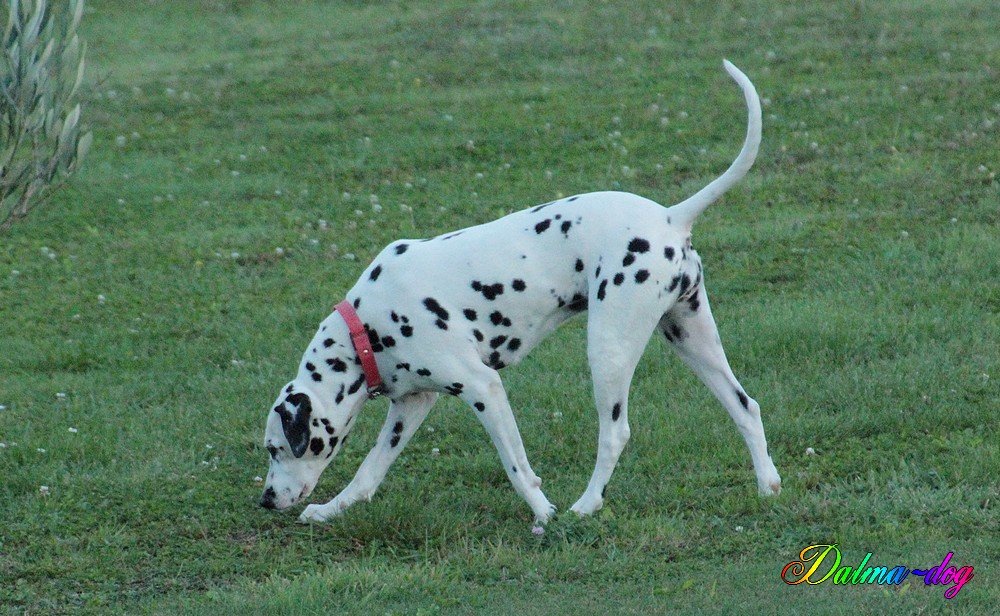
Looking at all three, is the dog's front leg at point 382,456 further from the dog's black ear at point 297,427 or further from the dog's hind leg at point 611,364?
the dog's hind leg at point 611,364

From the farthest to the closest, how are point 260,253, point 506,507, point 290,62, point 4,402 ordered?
point 290,62
point 260,253
point 4,402
point 506,507

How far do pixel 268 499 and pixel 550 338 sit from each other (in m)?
3.31

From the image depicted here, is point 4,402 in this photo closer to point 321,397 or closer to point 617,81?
point 321,397

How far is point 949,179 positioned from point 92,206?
8.29m

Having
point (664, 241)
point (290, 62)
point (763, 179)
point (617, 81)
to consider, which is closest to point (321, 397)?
point (664, 241)

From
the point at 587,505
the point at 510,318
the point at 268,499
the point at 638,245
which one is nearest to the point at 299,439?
the point at 268,499

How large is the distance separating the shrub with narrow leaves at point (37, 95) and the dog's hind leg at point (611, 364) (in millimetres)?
2864

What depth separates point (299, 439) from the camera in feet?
21.6

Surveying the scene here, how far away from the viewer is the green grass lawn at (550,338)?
614 cm

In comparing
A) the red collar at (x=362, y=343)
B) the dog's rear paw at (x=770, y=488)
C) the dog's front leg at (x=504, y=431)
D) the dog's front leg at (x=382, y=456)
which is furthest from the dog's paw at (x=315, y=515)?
the dog's rear paw at (x=770, y=488)

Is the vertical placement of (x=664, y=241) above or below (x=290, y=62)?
above

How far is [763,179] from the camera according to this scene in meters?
12.5

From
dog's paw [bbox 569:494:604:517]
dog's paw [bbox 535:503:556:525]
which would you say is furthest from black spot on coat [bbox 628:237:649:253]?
dog's paw [bbox 535:503:556:525]

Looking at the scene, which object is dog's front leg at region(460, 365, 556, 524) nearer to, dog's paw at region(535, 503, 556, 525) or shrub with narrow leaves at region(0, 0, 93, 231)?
dog's paw at region(535, 503, 556, 525)
